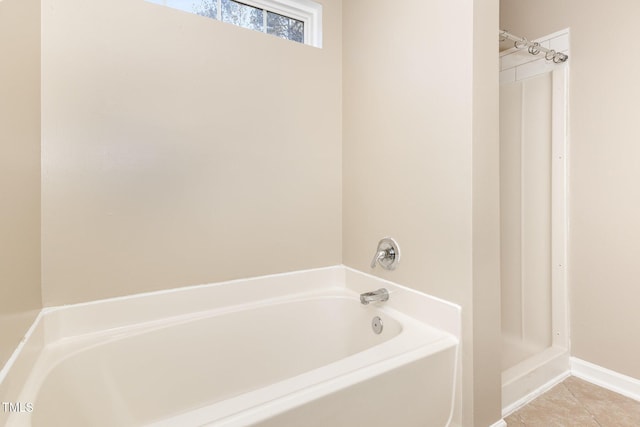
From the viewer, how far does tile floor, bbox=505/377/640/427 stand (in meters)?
1.47

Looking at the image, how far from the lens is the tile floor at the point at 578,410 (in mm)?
1471

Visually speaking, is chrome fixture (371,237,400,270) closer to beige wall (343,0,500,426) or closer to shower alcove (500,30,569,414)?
beige wall (343,0,500,426)

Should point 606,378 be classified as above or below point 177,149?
below

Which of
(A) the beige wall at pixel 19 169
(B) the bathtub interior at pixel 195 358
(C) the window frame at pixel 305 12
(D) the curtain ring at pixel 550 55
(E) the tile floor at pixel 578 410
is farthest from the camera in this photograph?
(D) the curtain ring at pixel 550 55

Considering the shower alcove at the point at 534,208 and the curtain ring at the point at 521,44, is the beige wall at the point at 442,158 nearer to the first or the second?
the curtain ring at the point at 521,44

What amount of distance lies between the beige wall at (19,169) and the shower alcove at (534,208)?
2.36 m

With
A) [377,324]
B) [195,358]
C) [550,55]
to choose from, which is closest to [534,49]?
[550,55]

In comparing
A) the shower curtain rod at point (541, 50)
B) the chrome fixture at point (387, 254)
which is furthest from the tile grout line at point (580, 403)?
the shower curtain rod at point (541, 50)

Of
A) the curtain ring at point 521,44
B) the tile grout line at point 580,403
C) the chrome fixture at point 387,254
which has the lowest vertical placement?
the tile grout line at point 580,403

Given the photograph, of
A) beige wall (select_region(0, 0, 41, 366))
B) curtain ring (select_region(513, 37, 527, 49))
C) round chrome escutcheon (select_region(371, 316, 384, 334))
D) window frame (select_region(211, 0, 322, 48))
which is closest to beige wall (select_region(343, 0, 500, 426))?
round chrome escutcheon (select_region(371, 316, 384, 334))

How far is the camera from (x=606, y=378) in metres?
1.76

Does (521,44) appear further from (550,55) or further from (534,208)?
(534,208)

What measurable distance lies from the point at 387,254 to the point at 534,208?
126cm

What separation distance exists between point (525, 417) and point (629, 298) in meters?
0.89
